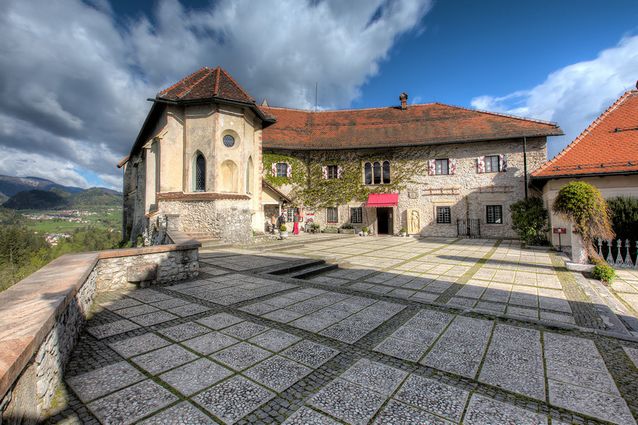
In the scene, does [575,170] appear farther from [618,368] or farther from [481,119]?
[618,368]

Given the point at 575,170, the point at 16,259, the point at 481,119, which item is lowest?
the point at 16,259

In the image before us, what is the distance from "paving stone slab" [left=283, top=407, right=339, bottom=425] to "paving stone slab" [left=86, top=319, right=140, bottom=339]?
9.87ft

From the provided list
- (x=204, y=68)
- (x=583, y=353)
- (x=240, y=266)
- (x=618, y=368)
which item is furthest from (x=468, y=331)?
(x=204, y=68)

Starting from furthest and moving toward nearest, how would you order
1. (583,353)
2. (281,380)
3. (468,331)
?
(468,331)
(583,353)
(281,380)

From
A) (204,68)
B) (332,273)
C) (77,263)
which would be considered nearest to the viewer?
(77,263)

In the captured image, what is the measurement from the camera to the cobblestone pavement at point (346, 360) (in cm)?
241

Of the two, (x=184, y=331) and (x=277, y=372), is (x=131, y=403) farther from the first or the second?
(x=184, y=331)

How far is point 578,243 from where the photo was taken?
891cm

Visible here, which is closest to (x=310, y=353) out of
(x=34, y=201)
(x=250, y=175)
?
(x=250, y=175)

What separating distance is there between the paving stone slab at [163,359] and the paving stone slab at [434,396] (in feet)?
7.71

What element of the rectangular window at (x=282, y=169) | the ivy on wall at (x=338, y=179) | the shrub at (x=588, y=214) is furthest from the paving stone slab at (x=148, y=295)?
the rectangular window at (x=282, y=169)

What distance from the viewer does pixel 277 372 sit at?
3.00 metres

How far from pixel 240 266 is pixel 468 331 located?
20.8ft

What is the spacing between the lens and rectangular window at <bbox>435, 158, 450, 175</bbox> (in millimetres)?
21703
